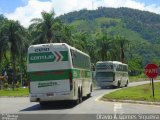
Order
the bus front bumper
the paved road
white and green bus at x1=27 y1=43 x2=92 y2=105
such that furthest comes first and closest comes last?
white and green bus at x1=27 y1=43 x2=92 y2=105
the bus front bumper
the paved road

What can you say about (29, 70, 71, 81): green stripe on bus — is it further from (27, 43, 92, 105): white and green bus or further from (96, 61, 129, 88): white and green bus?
(96, 61, 129, 88): white and green bus

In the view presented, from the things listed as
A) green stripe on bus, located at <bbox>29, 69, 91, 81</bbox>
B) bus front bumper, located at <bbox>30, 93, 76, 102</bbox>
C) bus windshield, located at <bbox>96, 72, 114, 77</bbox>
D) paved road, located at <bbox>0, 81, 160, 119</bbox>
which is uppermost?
green stripe on bus, located at <bbox>29, 69, 91, 81</bbox>

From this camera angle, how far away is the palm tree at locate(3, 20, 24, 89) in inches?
2670

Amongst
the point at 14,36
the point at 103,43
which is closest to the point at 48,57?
the point at 14,36

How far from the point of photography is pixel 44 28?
6556 centimetres

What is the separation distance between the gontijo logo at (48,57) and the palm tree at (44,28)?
39873mm

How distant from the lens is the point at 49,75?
24734mm

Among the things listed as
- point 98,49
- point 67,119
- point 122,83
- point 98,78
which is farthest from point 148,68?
point 98,49

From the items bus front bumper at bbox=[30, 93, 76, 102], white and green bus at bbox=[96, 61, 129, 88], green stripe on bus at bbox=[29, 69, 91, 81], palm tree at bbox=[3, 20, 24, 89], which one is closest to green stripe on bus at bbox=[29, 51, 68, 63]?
green stripe on bus at bbox=[29, 69, 91, 81]

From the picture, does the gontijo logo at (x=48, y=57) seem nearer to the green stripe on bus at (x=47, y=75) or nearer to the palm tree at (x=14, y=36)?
the green stripe on bus at (x=47, y=75)

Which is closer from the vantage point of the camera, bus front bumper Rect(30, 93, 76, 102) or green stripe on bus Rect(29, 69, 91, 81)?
bus front bumper Rect(30, 93, 76, 102)

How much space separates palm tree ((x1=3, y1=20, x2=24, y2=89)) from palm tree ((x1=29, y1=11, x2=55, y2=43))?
9.64 feet

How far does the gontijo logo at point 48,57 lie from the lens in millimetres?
24781

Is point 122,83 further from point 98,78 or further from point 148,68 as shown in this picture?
point 148,68
